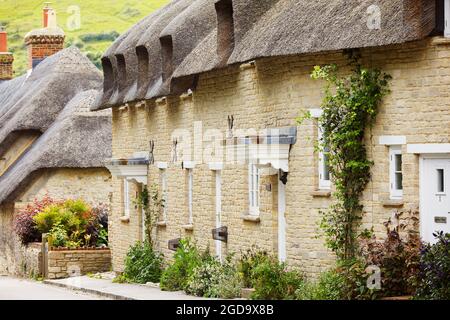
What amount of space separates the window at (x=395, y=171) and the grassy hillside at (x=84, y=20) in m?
71.0

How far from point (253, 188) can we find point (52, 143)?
1776 centimetres

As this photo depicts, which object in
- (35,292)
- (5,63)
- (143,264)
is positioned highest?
(5,63)

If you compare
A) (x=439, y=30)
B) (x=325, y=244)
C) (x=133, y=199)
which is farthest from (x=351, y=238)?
(x=133, y=199)

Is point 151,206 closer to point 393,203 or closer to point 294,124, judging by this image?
point 294,124

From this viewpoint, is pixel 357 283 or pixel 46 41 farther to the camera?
pixel 46 41

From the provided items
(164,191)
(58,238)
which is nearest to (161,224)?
(164,191)

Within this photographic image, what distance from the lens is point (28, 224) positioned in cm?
3988

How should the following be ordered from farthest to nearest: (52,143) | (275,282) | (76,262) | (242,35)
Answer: (52,143) < (76,262) < (242,35) < (275,282)

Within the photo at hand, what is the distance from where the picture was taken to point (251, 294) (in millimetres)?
23922

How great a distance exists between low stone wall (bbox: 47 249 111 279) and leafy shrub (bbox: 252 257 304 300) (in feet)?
44.9

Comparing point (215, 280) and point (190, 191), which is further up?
point (190, 191)

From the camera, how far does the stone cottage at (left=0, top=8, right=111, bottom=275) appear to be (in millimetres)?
42219

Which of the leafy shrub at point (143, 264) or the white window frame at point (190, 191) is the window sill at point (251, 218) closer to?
the white window frame at point (190, 191)
